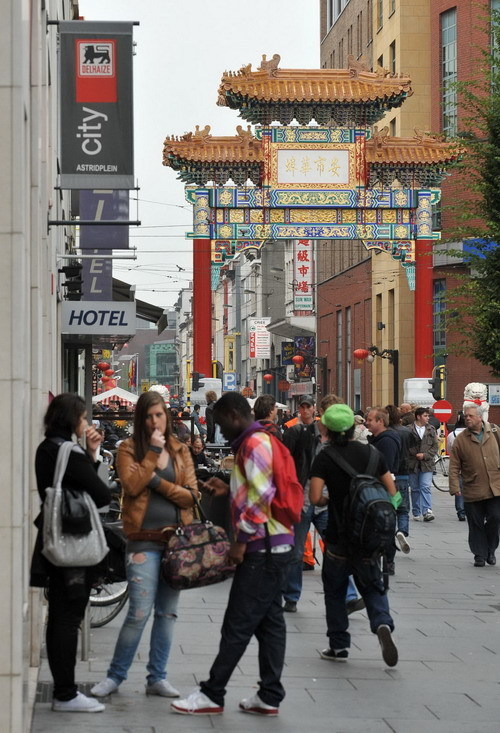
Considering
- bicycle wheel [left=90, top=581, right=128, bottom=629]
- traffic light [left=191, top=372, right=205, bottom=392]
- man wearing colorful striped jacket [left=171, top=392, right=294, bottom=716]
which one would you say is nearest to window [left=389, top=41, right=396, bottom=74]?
traffic light [left=191, top=372, right=205, bottom=392]

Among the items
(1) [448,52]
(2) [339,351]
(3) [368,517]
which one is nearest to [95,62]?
(3) [368,517]

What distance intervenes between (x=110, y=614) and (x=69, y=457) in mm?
3418

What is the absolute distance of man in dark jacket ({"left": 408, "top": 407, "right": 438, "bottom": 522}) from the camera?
64.3 feet

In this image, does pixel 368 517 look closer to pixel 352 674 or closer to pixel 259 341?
pixel 352 674

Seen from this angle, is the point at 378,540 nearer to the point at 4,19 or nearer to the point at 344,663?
the point at 344,663

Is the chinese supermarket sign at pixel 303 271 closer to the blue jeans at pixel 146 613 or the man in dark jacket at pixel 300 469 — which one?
the man in dark jacket at pixel 300 469

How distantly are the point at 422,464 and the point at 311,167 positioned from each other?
1882 centimetres

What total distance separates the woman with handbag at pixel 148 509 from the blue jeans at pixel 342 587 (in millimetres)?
1651

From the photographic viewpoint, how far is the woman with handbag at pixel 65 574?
7.11 m

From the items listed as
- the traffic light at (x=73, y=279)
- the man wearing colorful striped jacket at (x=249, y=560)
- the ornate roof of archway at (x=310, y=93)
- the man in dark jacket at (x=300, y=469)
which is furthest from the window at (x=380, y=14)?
the man wearing colorful striped jacket at (x=249, y=560)

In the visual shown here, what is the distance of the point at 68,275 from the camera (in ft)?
56.4

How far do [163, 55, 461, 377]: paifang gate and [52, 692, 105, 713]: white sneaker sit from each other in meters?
30.0

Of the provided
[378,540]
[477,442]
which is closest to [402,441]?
[477,442]

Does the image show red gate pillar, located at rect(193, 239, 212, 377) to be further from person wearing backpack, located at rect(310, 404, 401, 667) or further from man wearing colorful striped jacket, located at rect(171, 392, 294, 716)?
man wearing colorful striped jacket, located at rect(171, 392, 294, 716)
